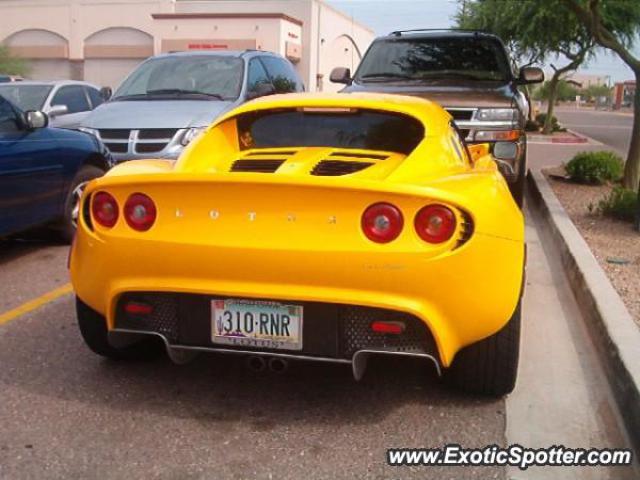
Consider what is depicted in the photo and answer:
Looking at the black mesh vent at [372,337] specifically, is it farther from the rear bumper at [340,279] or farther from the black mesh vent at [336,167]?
the black mesh vent at [336,167]

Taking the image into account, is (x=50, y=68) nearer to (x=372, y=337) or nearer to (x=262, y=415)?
(x=262, y=415)

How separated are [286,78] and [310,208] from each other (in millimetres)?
7956

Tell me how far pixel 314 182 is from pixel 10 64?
125 ft

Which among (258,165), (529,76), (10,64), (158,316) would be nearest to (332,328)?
(158,316)

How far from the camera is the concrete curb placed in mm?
3520

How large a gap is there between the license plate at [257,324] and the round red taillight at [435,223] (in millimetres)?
631

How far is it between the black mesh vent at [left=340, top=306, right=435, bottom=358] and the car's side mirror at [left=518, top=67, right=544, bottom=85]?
6194 millimetres

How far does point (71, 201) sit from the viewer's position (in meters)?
6.82

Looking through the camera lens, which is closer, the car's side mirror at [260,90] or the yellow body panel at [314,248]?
the yellow body panel at [314,248]

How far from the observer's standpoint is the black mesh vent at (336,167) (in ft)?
11.6

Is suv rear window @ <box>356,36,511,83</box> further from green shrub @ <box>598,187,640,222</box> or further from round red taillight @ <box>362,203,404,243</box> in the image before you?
round red taillight @ <box>362,203,404,243</box>

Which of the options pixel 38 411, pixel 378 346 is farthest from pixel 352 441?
pixel 38 411

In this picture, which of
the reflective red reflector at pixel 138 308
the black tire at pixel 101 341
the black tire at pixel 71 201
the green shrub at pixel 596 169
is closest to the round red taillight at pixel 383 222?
the reflective red reflector at pixel 138 308

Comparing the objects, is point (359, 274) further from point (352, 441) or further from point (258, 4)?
point (258, 4)
